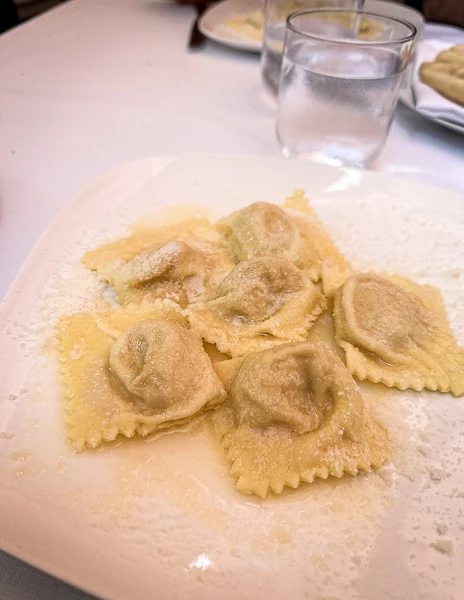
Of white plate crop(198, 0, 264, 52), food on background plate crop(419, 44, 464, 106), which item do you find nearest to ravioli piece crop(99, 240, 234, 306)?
food on background plate crop(419, 44, 464, 106)

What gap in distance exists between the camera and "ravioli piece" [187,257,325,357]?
1506mm

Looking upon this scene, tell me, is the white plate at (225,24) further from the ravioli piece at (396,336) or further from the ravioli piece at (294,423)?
the ravioli piece at (294,423)

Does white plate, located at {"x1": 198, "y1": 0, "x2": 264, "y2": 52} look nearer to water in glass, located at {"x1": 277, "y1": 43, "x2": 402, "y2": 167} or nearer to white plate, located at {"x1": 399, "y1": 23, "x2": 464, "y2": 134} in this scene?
white plate, located at {"x1": 399, "y1": 23, "x2": 464, "y2": 134}

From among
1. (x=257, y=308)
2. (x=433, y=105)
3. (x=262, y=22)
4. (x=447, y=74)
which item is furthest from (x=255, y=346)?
(x=262, y=22)

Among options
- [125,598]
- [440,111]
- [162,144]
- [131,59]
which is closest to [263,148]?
[162,144]

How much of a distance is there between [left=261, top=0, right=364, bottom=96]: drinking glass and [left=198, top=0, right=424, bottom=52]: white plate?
44 cm

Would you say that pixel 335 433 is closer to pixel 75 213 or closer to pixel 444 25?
pixel 75 213

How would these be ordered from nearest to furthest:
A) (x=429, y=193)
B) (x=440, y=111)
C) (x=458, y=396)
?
(x=458, y=396), (x=429, y=193), (x=440, y=111)

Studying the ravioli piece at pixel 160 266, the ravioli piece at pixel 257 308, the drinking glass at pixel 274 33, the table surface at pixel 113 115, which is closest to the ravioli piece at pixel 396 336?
the ravioli piece at pixel 257 308

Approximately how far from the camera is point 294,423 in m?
1.27

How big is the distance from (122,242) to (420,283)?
1075 millimetres

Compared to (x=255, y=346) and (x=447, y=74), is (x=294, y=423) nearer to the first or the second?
(x=255, y=346)

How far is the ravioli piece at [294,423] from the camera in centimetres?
118

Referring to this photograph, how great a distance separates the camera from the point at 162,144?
103 inches
